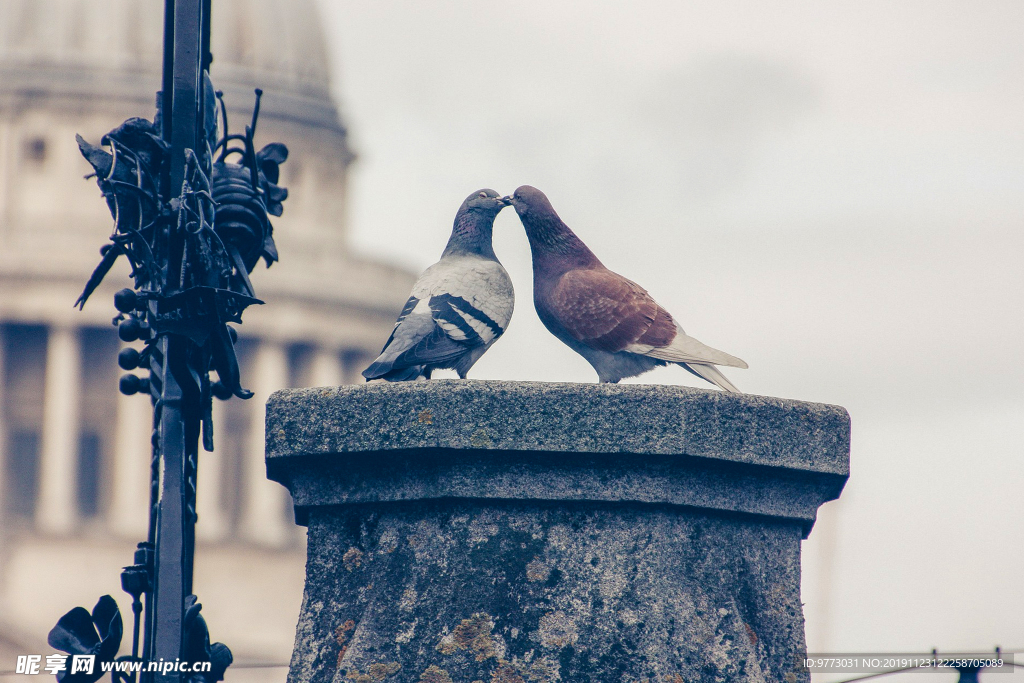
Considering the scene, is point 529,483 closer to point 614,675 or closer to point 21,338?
point 614,675

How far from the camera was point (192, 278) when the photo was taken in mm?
3809

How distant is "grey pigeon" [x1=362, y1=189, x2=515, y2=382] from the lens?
4.30 m

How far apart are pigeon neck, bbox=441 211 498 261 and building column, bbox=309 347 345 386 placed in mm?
61385

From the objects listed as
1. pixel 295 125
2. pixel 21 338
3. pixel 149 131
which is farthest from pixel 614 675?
pixel 295 125

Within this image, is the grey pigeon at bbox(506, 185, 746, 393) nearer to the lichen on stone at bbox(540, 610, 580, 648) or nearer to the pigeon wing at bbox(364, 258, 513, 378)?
the pigeon wing at bbox(364, 258, 513, 378)

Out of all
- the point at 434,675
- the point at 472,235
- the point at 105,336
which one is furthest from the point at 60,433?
the point at 434,675

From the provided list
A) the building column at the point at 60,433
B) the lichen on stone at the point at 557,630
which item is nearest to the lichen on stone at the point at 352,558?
the lichen on stone at the point at 557,630

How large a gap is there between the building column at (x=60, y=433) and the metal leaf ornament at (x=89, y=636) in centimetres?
6193

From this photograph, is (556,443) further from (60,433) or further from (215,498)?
(215,498)

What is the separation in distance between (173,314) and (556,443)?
2.59ft

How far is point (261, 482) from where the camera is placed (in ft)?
227

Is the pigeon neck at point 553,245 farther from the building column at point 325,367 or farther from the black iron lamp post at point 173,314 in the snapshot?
the building column at point 325,367

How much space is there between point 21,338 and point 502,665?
6349 centimetres

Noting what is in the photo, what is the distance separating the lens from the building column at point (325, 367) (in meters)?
66.9
